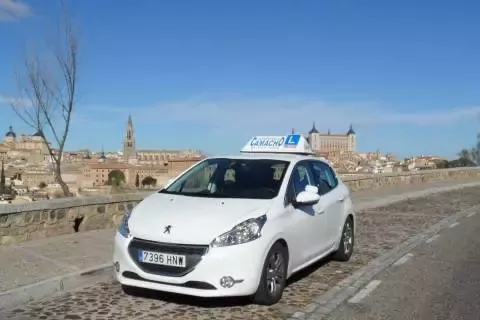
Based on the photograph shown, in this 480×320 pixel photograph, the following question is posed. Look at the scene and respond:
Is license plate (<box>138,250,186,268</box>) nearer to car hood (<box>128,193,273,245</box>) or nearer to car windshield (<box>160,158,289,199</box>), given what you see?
car hood (<box>128,193,273,245</box>)

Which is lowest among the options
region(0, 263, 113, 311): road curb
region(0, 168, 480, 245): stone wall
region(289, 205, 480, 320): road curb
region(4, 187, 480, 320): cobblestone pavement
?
region(289, 205, 480, 320): road curb

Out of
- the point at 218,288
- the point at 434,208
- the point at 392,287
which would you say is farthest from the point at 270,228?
the point at 434,208

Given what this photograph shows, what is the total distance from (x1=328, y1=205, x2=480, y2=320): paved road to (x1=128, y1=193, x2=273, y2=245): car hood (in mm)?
1398

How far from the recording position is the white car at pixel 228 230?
5.36 metres

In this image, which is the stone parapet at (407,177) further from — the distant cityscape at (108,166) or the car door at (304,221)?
the car door at (304,221)

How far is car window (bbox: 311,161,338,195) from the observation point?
778 cm

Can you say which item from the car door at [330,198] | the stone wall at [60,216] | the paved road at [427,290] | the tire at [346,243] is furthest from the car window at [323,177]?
the stone wall at [60,216]

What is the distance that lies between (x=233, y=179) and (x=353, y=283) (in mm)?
2104

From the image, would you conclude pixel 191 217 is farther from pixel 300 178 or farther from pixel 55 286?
pixel 300 178

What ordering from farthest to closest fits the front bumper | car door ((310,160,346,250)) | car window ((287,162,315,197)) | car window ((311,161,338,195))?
car window ((311,161,338,195)) → car door ((310,160,346,250)) → car window ((287,162,315,197)) → the front bumper

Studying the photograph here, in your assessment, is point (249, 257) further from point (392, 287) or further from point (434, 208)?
point (434, 208)

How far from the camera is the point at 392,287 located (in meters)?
6.99

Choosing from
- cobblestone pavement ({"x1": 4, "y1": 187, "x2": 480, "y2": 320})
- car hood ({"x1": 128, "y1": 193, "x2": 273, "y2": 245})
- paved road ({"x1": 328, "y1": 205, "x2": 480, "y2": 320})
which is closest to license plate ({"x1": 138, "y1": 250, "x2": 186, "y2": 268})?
car hood ({"x1": 128, "y1": 193, "x2": 273, "y2": 245})

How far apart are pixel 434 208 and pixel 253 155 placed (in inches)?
489
